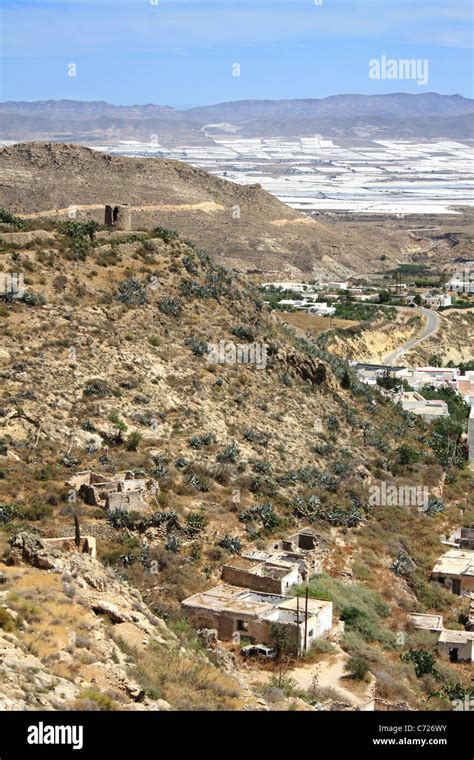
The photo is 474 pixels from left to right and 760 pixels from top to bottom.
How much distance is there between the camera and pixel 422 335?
156 ft

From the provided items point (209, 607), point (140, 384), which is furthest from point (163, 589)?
point (140, 384)

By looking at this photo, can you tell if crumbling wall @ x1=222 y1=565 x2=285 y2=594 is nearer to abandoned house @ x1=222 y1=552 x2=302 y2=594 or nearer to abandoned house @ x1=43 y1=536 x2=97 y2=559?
abandoned house @ x1=222 y1=552 x2=302 y2=594

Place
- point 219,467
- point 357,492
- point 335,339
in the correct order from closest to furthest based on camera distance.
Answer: point 219,467, point 357,492, point 335,339

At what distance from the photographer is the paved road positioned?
44.2 meters

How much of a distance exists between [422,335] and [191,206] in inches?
1260

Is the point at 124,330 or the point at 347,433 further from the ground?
the point at 124,330

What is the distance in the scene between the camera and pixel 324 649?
552 inches

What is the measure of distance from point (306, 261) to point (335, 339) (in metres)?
31.1

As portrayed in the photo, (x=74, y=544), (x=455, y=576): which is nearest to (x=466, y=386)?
(x=455, y=576)

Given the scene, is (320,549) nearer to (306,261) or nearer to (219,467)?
(219,467)

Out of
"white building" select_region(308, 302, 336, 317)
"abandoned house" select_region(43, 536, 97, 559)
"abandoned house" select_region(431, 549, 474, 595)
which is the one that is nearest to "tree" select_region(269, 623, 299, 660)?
"abandoned house" select_region(43, 536, 97, 559)

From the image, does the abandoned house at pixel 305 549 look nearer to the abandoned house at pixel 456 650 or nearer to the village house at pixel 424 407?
the abandoned house at pixel 456 650

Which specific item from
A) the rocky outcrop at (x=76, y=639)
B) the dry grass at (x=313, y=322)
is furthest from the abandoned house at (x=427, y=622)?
the dry grass at (x=313, y=322)

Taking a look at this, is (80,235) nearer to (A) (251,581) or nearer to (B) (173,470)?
(B) (173,470)
